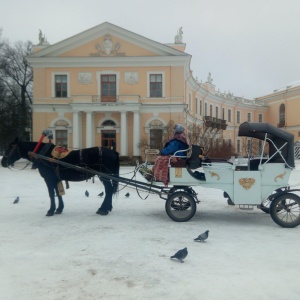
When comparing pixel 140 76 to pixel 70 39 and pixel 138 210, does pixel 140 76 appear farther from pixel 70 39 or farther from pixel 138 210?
pixel 138 210

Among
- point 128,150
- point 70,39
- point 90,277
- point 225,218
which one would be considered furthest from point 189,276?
point 70,39

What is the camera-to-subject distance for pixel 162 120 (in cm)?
3133

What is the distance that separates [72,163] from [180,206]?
269 centimetres

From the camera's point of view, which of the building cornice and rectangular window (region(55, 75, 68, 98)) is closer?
the building cornice

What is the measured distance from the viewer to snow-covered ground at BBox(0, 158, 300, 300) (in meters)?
3.87

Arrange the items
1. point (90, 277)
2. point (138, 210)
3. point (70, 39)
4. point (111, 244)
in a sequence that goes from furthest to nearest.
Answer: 1. point (70, 39)
2. point (138, 210)
3. point (111, 244)
4. point (90, 277)

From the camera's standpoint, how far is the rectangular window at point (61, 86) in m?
32.0

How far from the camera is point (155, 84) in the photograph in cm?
3162

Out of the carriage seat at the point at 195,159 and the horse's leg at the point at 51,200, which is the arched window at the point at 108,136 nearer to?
the horse's leg at the point at 51,200

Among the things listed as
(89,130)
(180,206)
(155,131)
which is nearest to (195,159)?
(180,206)

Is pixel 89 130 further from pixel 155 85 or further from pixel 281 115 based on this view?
pixel 281 115

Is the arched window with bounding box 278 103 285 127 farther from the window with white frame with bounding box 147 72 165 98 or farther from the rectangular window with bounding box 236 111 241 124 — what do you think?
the window with white frame with bounding box 147 72 165 98


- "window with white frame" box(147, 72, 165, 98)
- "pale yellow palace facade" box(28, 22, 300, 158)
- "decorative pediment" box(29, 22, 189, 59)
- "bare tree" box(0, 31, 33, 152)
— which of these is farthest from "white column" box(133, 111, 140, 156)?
"bare tree" box(0, 31, 33, 152)

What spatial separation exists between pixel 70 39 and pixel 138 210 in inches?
1024
